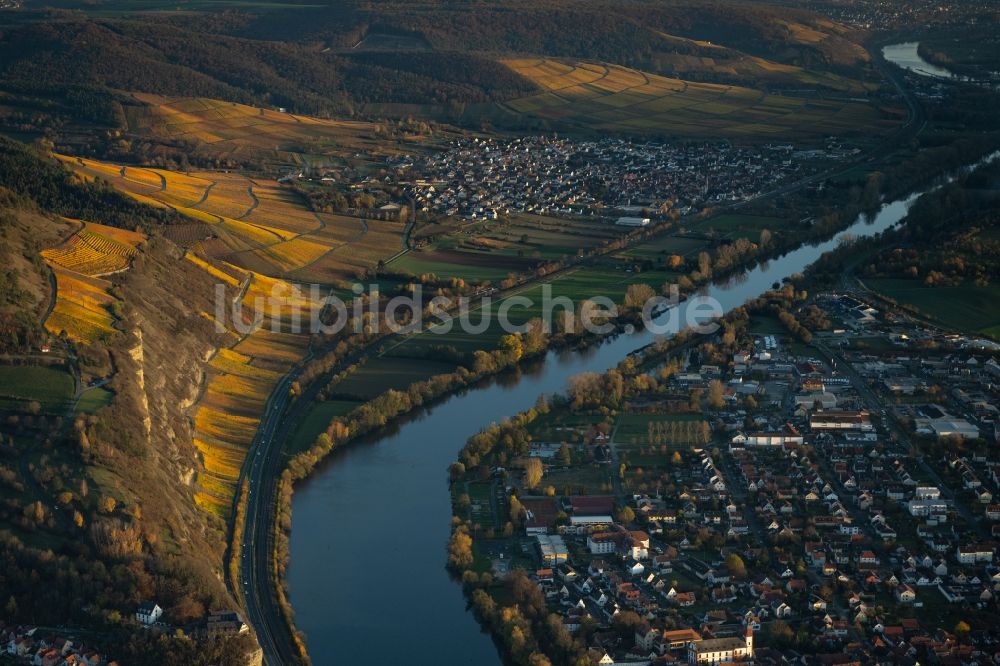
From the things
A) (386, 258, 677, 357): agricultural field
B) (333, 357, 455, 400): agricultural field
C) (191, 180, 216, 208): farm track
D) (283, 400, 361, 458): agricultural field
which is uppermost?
→ (283, 400, 361, 458): agricultural field

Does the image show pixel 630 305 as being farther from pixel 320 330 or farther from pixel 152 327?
pixel 152 327

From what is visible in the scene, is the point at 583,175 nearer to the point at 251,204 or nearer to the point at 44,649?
the point at 251,204

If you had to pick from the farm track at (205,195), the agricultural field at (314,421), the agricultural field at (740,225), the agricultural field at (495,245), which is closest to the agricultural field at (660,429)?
the agricultural field at (314,421)

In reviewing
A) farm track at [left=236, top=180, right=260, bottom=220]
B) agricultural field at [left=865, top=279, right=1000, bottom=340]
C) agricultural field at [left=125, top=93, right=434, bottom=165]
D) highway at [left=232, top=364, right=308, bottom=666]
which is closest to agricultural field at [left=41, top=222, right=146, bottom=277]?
highway at [left=232, top=364, right=308, bottom=666]

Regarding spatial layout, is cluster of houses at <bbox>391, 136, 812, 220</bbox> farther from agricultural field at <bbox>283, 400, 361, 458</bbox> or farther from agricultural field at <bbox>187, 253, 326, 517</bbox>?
agricultural field at <bbox>283, 400, 361, 458</bbox>

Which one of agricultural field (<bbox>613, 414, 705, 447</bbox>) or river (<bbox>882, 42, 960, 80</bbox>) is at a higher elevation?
agricultural field (<bbox>613, 414, 705, 447</bbox>)

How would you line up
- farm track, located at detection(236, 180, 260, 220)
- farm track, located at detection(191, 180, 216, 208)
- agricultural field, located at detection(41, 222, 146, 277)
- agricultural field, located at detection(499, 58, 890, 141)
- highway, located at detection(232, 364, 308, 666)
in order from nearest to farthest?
highway, located at detection(232, 364, 308, 666) → agricultural field, located at detection(41, 222, 146, 277) → farm track, located at detection(191, 180, 216, 208) → farm track, located at detection(236, 180, 260, 220) → agricultural field, located at detection(499, 58, 890, 141)
